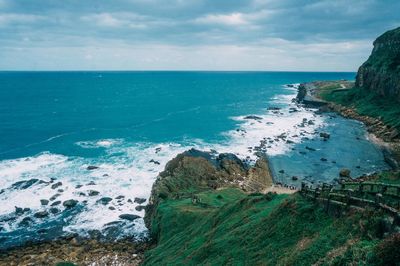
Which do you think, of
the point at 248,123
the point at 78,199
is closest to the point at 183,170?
the point at 78,199

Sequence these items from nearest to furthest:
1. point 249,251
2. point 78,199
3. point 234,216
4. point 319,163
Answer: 1. point 249,251
2. point 234,216
3. point 78,199
4. point 319,163

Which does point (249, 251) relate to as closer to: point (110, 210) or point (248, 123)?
point (110, 210)

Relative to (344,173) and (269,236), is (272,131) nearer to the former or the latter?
(344,173)

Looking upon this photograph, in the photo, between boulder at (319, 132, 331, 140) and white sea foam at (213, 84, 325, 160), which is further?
boulder at (319, 132, 331, 140)

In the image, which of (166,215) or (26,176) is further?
(26,176)

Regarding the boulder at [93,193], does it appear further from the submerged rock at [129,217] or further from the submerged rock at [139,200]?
the submerged rock at [129,217]

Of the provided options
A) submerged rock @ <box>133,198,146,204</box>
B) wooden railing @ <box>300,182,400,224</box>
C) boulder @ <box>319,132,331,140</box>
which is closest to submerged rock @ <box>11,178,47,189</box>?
submerged rock @ <box>133,198,146,204</box>

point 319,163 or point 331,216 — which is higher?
point 331,216

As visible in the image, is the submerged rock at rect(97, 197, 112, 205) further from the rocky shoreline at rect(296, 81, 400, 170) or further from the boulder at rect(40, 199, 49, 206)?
the rocky shoreline at rect(296, 81, 400, 170)
